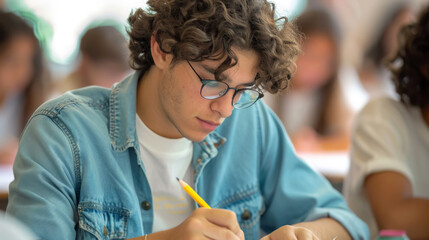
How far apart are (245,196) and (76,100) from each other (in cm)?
55

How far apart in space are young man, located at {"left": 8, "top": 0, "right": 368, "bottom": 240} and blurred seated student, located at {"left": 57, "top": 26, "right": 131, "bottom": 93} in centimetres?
214

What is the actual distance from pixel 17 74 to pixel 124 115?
1.99m

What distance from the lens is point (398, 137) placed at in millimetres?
1887

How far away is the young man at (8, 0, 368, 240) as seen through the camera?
126 centimetres

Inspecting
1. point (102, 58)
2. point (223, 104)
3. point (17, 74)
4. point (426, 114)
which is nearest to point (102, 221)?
point (223, 104)

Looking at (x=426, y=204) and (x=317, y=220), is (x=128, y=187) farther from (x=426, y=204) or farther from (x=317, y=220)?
(x=426, y=204)

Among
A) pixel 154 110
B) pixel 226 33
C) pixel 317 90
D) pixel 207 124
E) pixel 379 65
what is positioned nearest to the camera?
pixel 226 33

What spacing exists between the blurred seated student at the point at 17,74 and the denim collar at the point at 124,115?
1.78 m

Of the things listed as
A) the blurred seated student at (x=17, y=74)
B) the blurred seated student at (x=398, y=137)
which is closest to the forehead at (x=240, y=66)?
the blurred seated student at (x=398, y=137)

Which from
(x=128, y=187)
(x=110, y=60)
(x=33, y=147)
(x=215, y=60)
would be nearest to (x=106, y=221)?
(x=128, y=187)

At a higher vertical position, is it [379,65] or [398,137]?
[398,137]

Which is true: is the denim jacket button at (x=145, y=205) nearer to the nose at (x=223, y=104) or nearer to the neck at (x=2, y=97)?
the nose at (x=223, y=104)

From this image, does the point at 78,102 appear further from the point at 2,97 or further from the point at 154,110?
the point at 2,97

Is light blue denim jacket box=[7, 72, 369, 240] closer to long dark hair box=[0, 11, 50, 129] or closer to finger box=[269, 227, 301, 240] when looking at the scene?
finger box=[269, 227, 301, 240]
